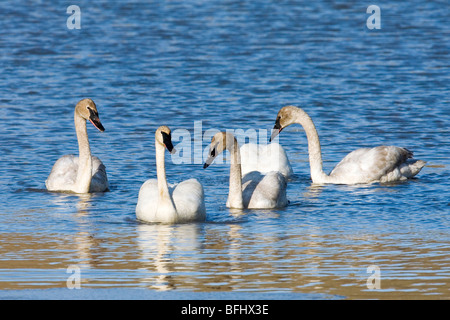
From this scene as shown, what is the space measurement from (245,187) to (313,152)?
2.03 metres

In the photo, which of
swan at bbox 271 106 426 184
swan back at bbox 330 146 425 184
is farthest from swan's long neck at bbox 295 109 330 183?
swan back at bbox 330 146 425 184

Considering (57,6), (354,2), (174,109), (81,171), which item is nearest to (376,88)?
(174,109)

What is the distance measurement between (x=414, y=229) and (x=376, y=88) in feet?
33.5

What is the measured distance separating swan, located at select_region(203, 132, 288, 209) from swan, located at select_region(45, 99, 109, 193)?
70.3 inches

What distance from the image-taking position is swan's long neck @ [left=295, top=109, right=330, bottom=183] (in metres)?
15.1

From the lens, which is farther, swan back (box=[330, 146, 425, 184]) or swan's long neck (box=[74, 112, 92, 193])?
swan back (box=[330, 146, 425, 184])

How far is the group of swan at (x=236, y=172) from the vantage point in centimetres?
1245

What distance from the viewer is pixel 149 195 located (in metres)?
12.6

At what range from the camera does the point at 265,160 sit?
1534 cm
